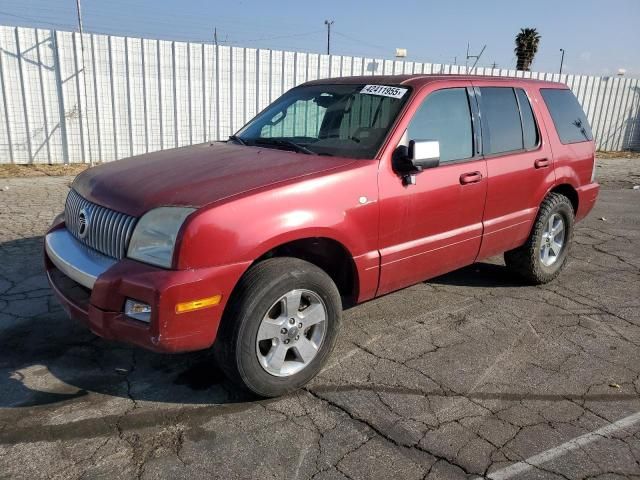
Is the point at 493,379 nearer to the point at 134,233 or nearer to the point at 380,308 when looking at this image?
the point at 380,308

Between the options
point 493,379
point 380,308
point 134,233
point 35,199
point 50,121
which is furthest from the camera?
point 50,121

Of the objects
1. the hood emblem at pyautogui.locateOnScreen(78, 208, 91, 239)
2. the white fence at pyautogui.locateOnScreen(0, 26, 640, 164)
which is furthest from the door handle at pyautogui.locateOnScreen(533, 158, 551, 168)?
the white fence at pyautogui.locateOnScreen(0, 26, 640, 164)

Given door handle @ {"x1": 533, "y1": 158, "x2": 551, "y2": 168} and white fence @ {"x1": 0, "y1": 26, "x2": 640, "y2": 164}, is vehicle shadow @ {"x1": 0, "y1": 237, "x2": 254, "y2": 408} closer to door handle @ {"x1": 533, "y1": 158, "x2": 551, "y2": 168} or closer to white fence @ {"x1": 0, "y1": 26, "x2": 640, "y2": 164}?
door handle @ {"x1": 533, "y1": 158, "x2": 551, "y2": 168}

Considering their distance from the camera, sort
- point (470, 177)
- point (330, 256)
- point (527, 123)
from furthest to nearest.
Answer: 1. point (527, 123)
2. point (470, 177)
3. point (330, 256)

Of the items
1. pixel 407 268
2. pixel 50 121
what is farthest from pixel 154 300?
pixel 50 121

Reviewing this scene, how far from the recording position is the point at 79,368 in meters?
3.37

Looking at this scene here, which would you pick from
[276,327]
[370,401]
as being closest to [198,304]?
[276,327]

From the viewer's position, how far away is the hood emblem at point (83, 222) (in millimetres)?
3111

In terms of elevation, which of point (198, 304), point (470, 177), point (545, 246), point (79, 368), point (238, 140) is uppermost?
point (238, 140)

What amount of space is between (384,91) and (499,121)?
1.16 metres

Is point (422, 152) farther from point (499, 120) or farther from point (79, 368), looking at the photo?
point (79, 368)

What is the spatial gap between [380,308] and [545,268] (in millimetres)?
1784

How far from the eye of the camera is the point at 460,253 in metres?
4.09

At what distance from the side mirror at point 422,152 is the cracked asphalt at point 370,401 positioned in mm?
1327
